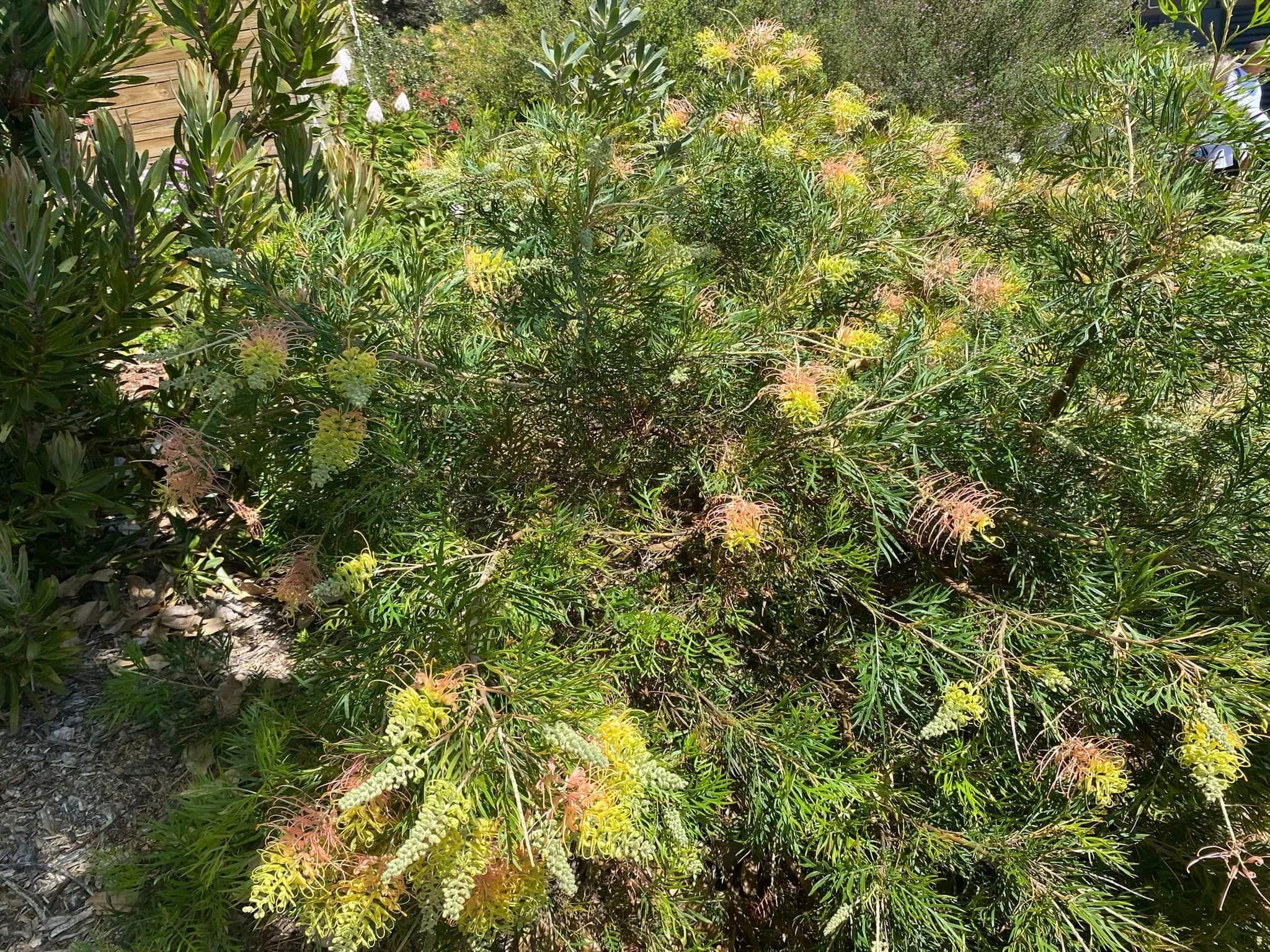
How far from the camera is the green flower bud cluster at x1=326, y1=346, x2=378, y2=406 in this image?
1268mm

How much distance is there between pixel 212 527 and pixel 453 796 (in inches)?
80.3

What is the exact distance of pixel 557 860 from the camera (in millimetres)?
946

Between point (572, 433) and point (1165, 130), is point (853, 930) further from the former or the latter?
point (1165, 130)

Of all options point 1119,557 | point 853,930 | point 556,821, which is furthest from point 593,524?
point 1119,557

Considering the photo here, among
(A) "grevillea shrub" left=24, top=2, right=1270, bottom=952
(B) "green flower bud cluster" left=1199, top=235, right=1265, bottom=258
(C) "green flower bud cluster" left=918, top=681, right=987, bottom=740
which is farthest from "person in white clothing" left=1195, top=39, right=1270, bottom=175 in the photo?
(C) "green flower bud cluster" left=918, top=681, right=987, bottom=740

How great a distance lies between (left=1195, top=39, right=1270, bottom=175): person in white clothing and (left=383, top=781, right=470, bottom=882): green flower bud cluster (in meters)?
1.77

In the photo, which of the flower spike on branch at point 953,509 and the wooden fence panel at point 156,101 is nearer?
the flower spike on branch at point 953,509

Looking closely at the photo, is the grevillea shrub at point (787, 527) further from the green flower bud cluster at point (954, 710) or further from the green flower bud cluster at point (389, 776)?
the green flower bud cluster at point (389, 776)

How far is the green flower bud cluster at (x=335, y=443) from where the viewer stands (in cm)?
128

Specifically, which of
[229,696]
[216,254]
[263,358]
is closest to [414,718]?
[263,358]

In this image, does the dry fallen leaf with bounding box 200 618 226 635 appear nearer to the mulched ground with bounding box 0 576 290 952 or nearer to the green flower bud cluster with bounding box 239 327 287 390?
the mulched ground with bounding box 0 576 290 952

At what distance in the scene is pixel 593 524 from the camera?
1647 mm

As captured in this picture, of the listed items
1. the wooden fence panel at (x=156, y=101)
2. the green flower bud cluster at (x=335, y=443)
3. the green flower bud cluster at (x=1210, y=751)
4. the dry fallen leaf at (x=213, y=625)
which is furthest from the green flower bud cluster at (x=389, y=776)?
the wooden fence panel at (x=156, y=101)

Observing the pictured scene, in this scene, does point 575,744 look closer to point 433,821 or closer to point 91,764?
point 433,821
